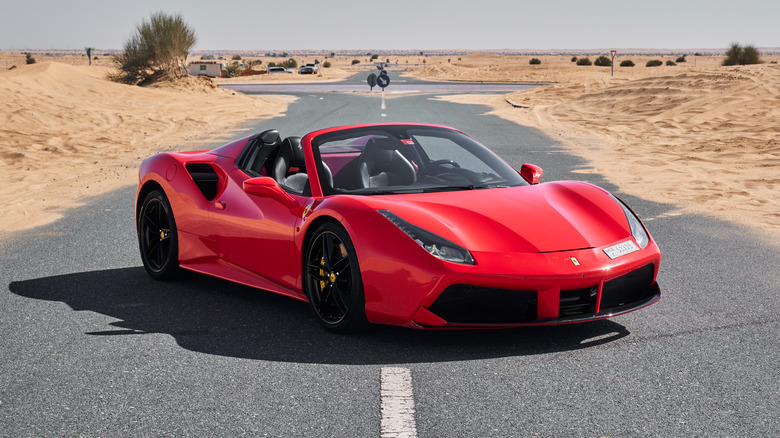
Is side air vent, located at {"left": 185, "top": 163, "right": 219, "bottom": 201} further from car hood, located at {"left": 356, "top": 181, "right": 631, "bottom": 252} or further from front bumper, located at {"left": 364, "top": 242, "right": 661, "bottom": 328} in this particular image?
front bumper, located at {"left": 364, "top": 242, "right": 661, "bottom": 328}

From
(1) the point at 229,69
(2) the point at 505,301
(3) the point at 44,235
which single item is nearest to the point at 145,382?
(2) the point at 505,301

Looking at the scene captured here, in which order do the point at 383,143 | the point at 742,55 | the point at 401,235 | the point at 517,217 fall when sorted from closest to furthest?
the point at 401,235
the point at 517,217
the point at 383,143
the point at 742,55

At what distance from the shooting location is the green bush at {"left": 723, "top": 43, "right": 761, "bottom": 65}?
202 feet

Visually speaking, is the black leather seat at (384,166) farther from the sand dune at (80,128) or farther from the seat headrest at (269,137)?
the sand dune at (80,128)

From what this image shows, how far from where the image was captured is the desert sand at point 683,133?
1174cm

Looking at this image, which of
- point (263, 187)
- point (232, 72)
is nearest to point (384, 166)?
point (263, 187)

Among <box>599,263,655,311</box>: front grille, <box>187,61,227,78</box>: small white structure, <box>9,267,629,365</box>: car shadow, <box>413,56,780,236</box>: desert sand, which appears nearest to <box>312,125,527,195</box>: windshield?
<box>9,267,629,365</box>: car shadow

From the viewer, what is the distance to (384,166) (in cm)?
571

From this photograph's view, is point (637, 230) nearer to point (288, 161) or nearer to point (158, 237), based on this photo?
point (288, 161)

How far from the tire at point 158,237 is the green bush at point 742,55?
60.7 meters

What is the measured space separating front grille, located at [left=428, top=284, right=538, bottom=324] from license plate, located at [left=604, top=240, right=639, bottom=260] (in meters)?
0.53

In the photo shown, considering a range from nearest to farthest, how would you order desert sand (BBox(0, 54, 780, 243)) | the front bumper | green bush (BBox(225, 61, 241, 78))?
the front bumper → desert sand (BBox(0, 54, 780, 243)) → green bush (BBox(225, 61, 241, 78))

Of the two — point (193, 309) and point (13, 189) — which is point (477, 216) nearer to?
point (193, 309)

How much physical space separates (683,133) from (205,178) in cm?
1862
